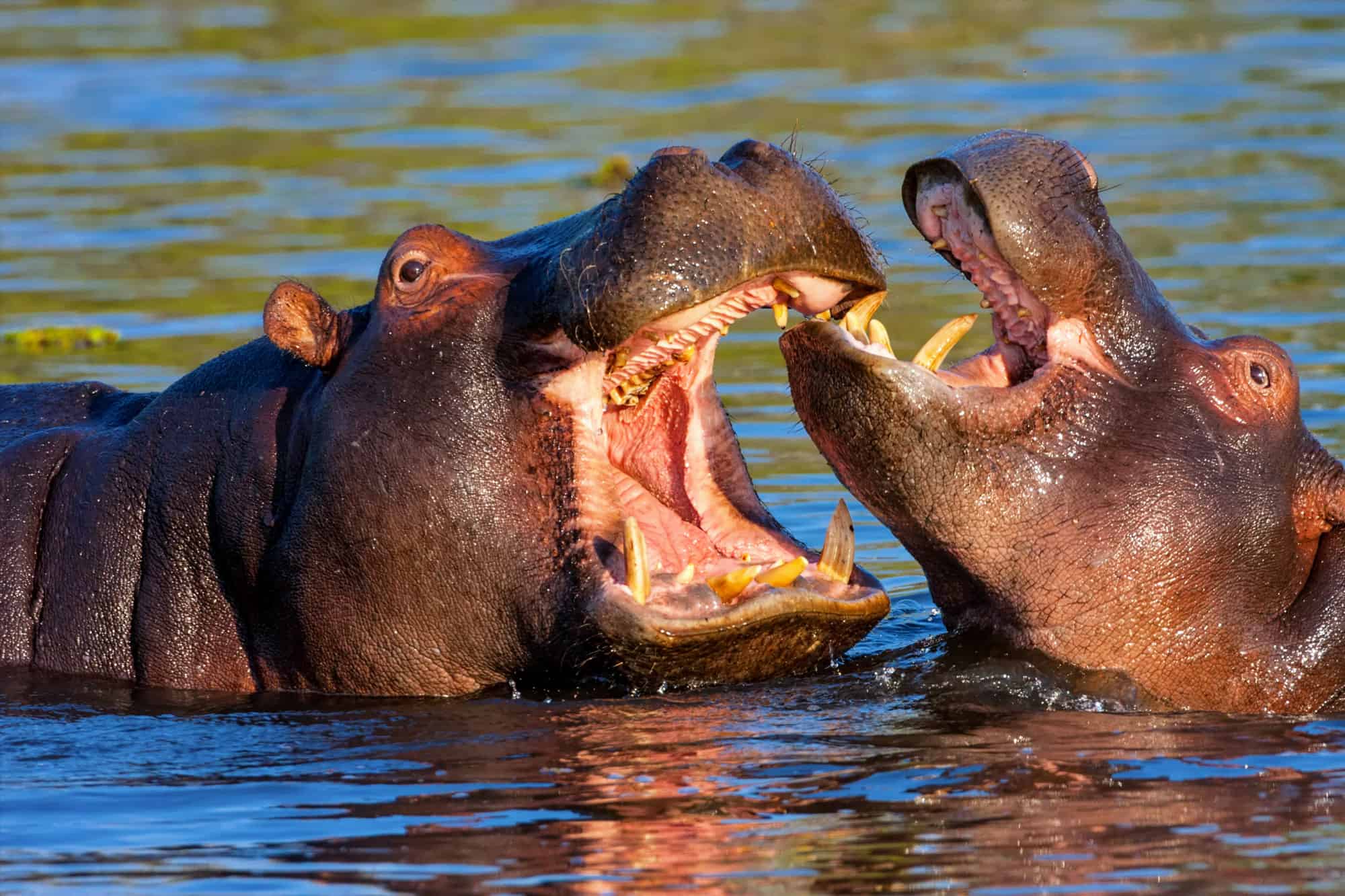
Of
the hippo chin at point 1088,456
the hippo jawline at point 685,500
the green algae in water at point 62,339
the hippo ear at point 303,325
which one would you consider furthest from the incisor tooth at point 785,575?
the green algae in water at point 62,339

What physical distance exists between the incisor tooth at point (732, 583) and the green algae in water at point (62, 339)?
7638 mm

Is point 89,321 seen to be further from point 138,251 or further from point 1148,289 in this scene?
point 1148,289

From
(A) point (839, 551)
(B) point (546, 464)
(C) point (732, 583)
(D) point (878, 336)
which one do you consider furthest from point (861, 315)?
(B) point (546, 464)

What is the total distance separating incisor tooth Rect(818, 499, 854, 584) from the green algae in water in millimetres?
7603

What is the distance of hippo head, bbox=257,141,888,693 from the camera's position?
22.3 ft

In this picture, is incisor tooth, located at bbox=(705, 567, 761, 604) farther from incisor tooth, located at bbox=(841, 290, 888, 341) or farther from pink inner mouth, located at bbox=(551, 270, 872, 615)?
incisor tooth, located at bbox=(841, 290, 888, 341)

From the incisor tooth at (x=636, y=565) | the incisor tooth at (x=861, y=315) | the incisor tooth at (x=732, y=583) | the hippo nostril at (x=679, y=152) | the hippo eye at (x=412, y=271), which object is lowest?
the incisor tooth at (x=732, y=583)

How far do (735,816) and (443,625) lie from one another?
148 cm

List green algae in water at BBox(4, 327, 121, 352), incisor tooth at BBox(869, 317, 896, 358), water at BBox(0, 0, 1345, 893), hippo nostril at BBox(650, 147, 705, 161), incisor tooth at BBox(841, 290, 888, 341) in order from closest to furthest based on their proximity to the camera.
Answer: water at BBox(0, 0, 1345, 893) < hippo nostril at BBox(650, 147, 705, 161) < incisor tooth at BBox(869, 317, 896, 358) < incisor tooth at BBox(841, 290, 888, 341) < green algae in water at BBox(4, 327, 121, 352)

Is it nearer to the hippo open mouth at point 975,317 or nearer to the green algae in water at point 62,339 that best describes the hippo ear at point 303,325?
the hippo open mouth at point 975,317

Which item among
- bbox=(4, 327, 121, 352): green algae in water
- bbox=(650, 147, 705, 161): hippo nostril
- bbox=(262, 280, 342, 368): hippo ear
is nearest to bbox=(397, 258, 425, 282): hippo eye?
bbox=(262, 280, 342, 368): hippo ear

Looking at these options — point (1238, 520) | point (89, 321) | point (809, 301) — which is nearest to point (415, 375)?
point (809, 301)

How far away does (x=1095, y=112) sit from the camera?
19188mm

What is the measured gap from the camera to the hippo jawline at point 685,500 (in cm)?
679
